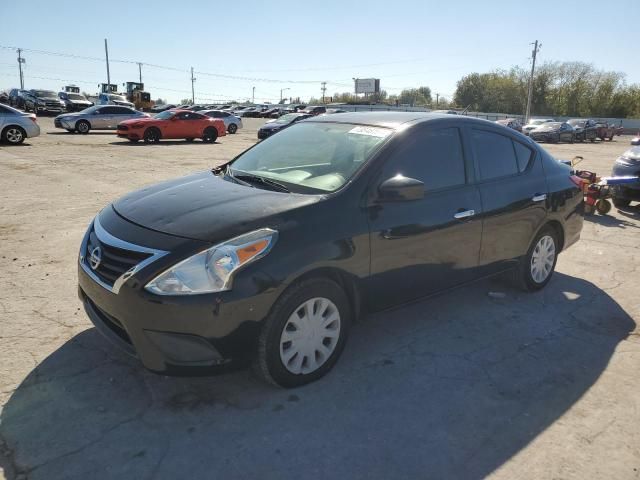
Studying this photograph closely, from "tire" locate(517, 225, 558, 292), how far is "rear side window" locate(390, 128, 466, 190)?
1.30m

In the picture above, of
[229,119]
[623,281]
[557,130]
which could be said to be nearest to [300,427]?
[623,281]

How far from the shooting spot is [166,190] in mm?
3691

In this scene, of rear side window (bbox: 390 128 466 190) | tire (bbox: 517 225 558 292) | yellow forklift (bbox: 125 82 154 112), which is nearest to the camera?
rear side window (bbox: 390 128 466 190)

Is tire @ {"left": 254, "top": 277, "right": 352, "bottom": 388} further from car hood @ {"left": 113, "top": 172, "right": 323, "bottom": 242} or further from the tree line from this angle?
the tree line

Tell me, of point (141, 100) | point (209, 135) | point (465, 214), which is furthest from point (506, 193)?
point (141, 100)

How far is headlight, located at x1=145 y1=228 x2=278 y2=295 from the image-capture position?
8.95ft

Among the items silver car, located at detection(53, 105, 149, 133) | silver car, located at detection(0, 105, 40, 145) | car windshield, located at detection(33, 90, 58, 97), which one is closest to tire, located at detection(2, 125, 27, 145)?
silver car, located at detection(0, 105, 40, 145)

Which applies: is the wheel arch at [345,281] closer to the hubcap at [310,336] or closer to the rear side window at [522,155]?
the hubcap at [310,336]

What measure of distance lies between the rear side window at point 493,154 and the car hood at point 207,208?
174cm

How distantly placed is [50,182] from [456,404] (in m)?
9.81

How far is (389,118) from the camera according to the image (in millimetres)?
4059

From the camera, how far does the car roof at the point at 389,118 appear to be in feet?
12.8

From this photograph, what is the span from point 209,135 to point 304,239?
21.0 metres

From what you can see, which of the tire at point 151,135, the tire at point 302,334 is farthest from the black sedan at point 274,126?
the tire at point 302,334
